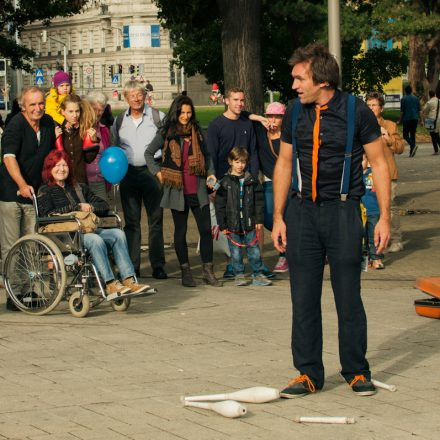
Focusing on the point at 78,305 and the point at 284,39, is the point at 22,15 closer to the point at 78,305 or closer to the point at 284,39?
the point at 284,39

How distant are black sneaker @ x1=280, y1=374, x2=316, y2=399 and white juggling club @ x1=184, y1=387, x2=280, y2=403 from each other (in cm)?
20

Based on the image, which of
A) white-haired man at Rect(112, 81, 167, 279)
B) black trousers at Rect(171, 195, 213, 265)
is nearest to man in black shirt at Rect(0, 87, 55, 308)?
black trousers at Rect(171, 195, 213, 265)

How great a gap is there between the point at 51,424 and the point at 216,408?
82cm

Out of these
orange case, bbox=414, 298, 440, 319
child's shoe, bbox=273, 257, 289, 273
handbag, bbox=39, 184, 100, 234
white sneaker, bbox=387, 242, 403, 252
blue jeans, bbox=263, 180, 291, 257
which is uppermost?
handbag, bbox=39, 184, 100, 234

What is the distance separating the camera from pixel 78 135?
11430 millimetres

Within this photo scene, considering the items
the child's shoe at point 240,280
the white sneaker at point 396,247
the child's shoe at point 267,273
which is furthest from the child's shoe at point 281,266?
the white sneaker at point 396,247

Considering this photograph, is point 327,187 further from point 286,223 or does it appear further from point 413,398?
point 413,398

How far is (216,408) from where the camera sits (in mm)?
6445

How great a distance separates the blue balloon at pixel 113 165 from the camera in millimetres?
11453

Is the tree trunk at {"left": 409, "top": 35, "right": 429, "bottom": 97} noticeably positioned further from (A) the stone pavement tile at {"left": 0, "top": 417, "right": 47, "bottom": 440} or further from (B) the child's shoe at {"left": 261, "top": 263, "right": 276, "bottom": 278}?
(A) the stone pavement tile at {"left": 0, "top": 417, "right": 47, "bottom": 440}

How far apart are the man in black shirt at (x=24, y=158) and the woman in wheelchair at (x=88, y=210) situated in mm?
199

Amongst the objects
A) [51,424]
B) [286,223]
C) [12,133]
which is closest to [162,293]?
[12,133]

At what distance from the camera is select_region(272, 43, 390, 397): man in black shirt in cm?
689

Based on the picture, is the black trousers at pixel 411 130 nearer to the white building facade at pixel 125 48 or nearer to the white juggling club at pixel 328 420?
the white juggling club at pixel 328 420
